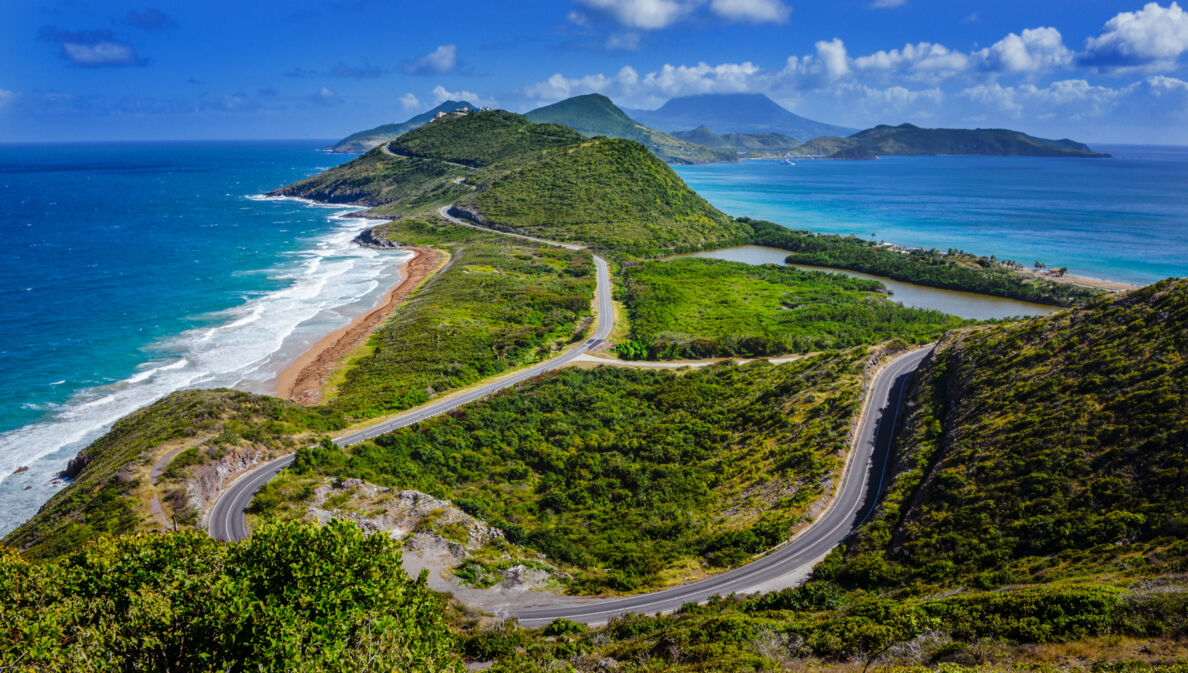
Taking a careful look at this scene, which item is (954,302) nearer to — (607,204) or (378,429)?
(607,204)

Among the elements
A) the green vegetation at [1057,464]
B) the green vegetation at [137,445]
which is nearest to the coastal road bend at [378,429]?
the green vegetation at [137,445]

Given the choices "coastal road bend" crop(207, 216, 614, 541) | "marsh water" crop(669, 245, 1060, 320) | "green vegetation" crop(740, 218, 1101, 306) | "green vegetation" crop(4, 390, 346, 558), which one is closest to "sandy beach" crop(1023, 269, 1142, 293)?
"green vegetation" crop(740, 218, 1101, 306)

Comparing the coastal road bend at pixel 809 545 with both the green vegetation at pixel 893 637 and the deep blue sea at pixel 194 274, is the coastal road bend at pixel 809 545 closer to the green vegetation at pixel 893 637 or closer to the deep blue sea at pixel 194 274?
the green vegetation at pixel 893 637

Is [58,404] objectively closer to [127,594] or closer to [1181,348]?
[127,594]

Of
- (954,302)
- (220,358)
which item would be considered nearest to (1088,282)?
(954,302)

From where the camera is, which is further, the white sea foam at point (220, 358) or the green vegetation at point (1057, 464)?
the white sea foam at point (220, 358)

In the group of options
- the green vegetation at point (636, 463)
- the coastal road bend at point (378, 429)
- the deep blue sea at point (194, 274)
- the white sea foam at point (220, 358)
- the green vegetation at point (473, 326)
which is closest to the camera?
the coastal road bend at point (378, 429)

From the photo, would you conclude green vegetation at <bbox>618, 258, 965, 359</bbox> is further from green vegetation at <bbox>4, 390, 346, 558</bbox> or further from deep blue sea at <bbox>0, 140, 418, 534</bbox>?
deep blue sea at <bbox>0, 140, 418, 534</bbox>
